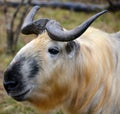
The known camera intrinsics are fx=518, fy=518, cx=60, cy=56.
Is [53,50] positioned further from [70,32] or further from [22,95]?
[22,95]

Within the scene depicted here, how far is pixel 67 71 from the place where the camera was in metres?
4.98

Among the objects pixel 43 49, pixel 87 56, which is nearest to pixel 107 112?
pixel 87 56

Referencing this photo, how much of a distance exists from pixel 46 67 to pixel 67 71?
23cm

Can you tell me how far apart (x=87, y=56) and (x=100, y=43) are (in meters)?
0.25

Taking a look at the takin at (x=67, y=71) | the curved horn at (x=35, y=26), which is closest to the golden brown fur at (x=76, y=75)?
the takin at (x=67, y=71)

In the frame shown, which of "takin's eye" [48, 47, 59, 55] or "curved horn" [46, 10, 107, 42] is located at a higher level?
"curved horn" [46, 10, 107, 42]

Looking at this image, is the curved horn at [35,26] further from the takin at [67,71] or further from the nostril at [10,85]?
the nostril at [10,85]

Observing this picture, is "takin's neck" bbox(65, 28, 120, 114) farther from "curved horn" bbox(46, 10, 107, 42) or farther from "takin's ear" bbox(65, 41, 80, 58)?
"curved horn" bbox(46, 10, 107, 42)

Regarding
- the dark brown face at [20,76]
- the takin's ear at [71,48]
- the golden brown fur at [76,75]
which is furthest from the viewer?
the takin's ear at [71,48]

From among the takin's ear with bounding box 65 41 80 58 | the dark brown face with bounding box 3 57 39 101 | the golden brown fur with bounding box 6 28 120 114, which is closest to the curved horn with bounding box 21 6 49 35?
the golden brown fur with bounding box 6 28 120 114

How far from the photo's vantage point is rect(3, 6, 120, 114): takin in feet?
15.9

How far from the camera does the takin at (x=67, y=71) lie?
15.9ft

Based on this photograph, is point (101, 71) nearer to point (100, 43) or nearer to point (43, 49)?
point (100, 43)

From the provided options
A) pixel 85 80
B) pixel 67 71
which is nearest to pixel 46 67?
pixel 67 71
